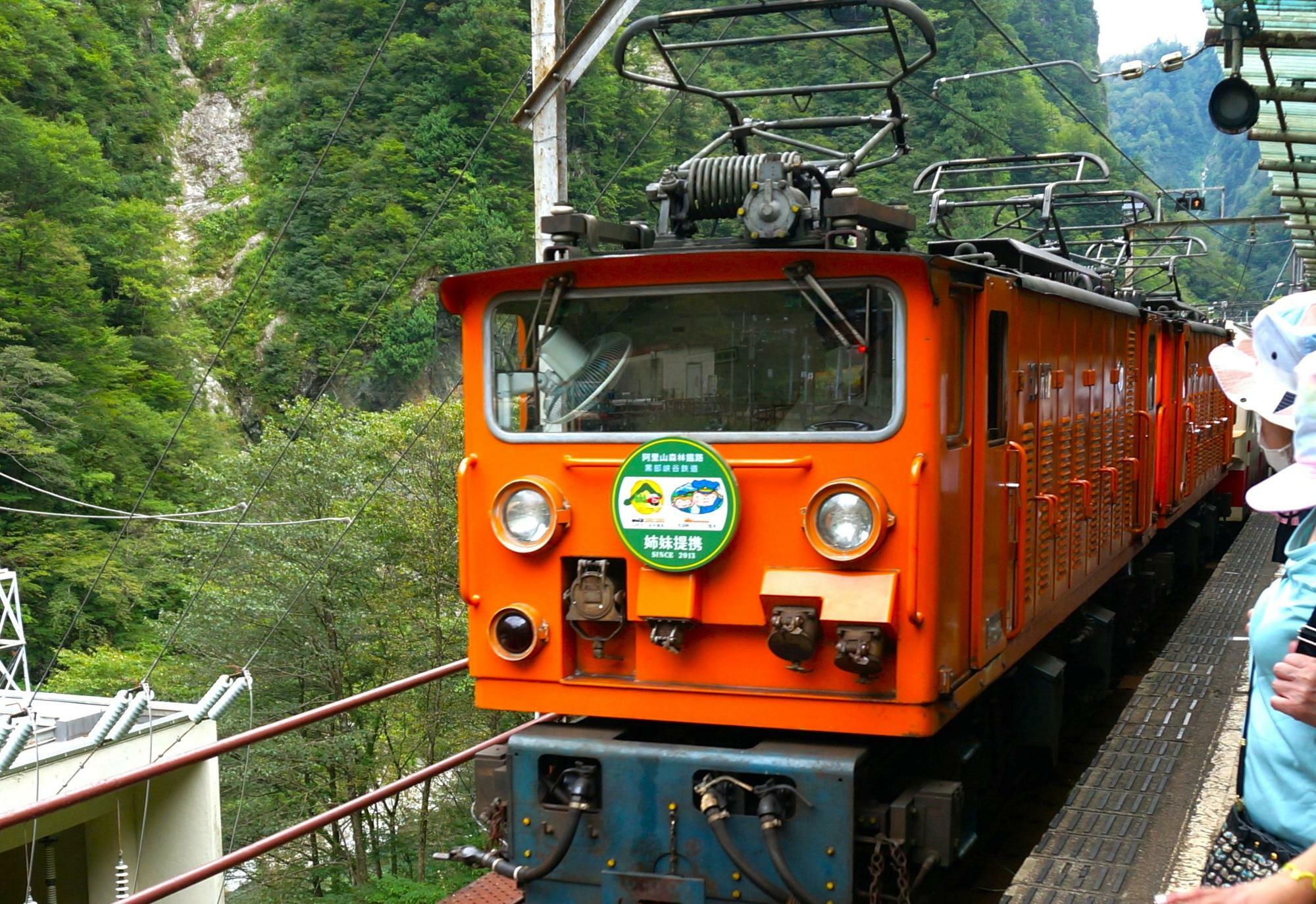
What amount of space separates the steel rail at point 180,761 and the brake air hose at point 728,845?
57.5 inches

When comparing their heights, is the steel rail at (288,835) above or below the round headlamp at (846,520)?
below

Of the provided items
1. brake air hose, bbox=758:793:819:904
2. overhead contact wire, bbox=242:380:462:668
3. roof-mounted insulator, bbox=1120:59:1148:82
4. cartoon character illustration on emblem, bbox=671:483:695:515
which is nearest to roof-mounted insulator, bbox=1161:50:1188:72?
roof-mounted insulator, bbox=1120:59:1148:82

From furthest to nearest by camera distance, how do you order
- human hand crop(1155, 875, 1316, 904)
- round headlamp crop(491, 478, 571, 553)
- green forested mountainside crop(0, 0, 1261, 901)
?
green forested mountainside crop(0, 0, 1261, 901) → round headlamp crop(491, 478, 571, 553) → human hand crop(1155, 875, 1316, 904)

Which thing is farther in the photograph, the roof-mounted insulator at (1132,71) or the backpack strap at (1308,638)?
the roof-mounted insulator at (1132,71)

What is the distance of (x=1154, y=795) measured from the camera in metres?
5.16

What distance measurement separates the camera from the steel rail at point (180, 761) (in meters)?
4.00

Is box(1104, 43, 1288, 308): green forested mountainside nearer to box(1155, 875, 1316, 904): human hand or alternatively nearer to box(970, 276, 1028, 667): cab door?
box(970, 276, 1028, 667): cab door

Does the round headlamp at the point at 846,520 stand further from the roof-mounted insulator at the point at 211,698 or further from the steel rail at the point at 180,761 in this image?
the roof-mounted insulator at the point at 211,698

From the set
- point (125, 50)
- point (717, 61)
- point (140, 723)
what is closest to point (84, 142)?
point (125, 50)

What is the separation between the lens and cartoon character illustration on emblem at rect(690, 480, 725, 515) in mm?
4648

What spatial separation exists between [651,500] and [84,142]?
3953cm

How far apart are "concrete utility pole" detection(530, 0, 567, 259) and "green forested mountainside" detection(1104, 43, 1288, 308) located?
2339 inches

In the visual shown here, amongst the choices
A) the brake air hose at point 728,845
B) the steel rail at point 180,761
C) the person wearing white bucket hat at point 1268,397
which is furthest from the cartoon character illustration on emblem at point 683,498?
the person wearing white bucket hat at point 1268,397

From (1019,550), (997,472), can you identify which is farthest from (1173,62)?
(997,472)
